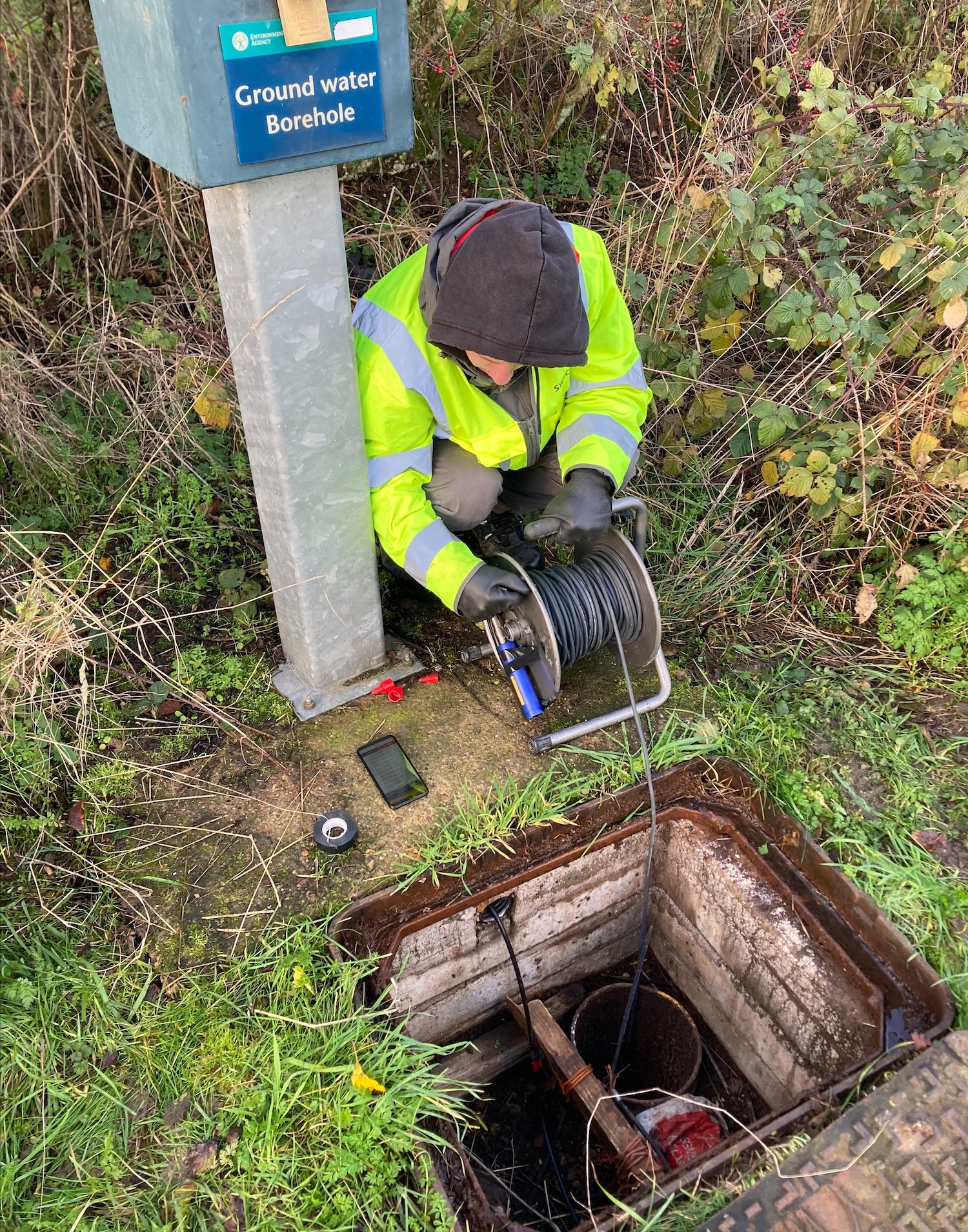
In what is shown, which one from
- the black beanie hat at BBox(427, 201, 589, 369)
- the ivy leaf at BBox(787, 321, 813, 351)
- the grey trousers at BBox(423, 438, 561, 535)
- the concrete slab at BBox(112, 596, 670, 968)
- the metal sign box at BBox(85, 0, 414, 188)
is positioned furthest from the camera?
the ivy leaf at BBox(787, 321, 813, 351)

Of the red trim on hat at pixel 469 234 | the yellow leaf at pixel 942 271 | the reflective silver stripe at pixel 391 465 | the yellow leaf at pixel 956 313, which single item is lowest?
the reflective silver stripe at pixel 391 465

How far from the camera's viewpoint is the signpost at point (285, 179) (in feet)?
5.69

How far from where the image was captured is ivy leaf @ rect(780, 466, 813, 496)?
3301 millimetres

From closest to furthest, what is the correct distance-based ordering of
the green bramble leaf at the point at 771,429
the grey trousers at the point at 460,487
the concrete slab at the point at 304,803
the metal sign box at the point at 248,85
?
the metal sign box at the point at 248,85 → the concrete slab at the point at 304,803 → the grey trousers at the point at 460,487 → the green bramble leaf at the point at 771,429

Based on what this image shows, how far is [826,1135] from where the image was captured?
2135 millimetres

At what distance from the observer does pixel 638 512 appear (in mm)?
2982

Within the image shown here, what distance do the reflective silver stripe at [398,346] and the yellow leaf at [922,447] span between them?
197 centimetres

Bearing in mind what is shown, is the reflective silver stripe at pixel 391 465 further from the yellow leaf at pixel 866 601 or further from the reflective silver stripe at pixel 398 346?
the yellow leaf at pixel 866 601

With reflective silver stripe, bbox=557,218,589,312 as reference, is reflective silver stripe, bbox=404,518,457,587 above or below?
below

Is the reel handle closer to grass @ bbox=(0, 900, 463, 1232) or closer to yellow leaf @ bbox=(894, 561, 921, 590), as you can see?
yellow leaf @ bbox=(894, 561, 921, 590)

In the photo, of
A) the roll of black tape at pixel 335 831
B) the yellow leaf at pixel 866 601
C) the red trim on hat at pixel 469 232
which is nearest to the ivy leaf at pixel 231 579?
the roll of black tape at pixel 335 831

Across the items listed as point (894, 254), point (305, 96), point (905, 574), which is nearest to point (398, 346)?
point (305, 96)

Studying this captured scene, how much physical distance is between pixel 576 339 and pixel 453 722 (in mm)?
1384

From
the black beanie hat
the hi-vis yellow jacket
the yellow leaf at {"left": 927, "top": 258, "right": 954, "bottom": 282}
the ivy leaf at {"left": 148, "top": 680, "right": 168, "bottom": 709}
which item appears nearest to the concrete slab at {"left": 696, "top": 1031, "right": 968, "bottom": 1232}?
the hi-vis yellow jacket
